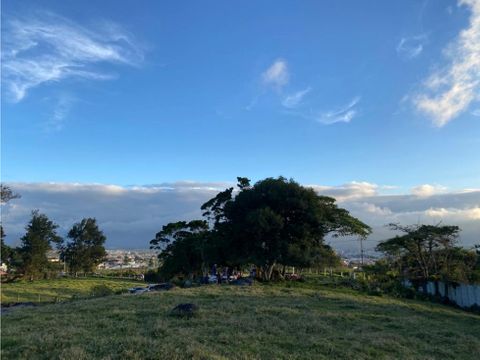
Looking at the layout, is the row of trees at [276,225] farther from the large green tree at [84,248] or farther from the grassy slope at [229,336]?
the large green tree at [84,248]

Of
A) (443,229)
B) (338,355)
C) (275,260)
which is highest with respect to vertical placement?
(443,229)

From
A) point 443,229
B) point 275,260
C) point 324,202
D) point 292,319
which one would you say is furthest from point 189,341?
point 443,229

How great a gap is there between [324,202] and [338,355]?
24559mm

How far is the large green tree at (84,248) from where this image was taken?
234 feet

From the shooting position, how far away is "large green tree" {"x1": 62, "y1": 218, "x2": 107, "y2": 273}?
7125 centimetres

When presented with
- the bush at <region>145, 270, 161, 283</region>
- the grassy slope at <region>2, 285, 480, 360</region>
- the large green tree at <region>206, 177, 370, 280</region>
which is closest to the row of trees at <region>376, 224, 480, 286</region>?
the large green tree at <region>206, 177, 370, 280</region>

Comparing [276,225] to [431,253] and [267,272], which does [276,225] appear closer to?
[267,272]

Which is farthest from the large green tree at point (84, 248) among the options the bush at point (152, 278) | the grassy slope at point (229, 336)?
the grassy slope at point (229, 336)

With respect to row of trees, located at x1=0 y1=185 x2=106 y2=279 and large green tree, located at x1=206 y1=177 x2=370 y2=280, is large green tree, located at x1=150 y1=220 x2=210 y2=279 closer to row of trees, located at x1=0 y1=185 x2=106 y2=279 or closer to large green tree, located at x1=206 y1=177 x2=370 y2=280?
large green tree, located at x1=206 y1=177 x2=370 y2=280

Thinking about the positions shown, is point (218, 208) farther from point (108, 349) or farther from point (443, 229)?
point (108, 349)

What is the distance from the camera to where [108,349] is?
25.4ft

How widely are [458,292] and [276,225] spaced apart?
478 inches

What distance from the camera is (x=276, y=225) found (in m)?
28.4

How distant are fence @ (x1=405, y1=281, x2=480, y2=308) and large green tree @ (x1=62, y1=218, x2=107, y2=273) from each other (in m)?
56.3
